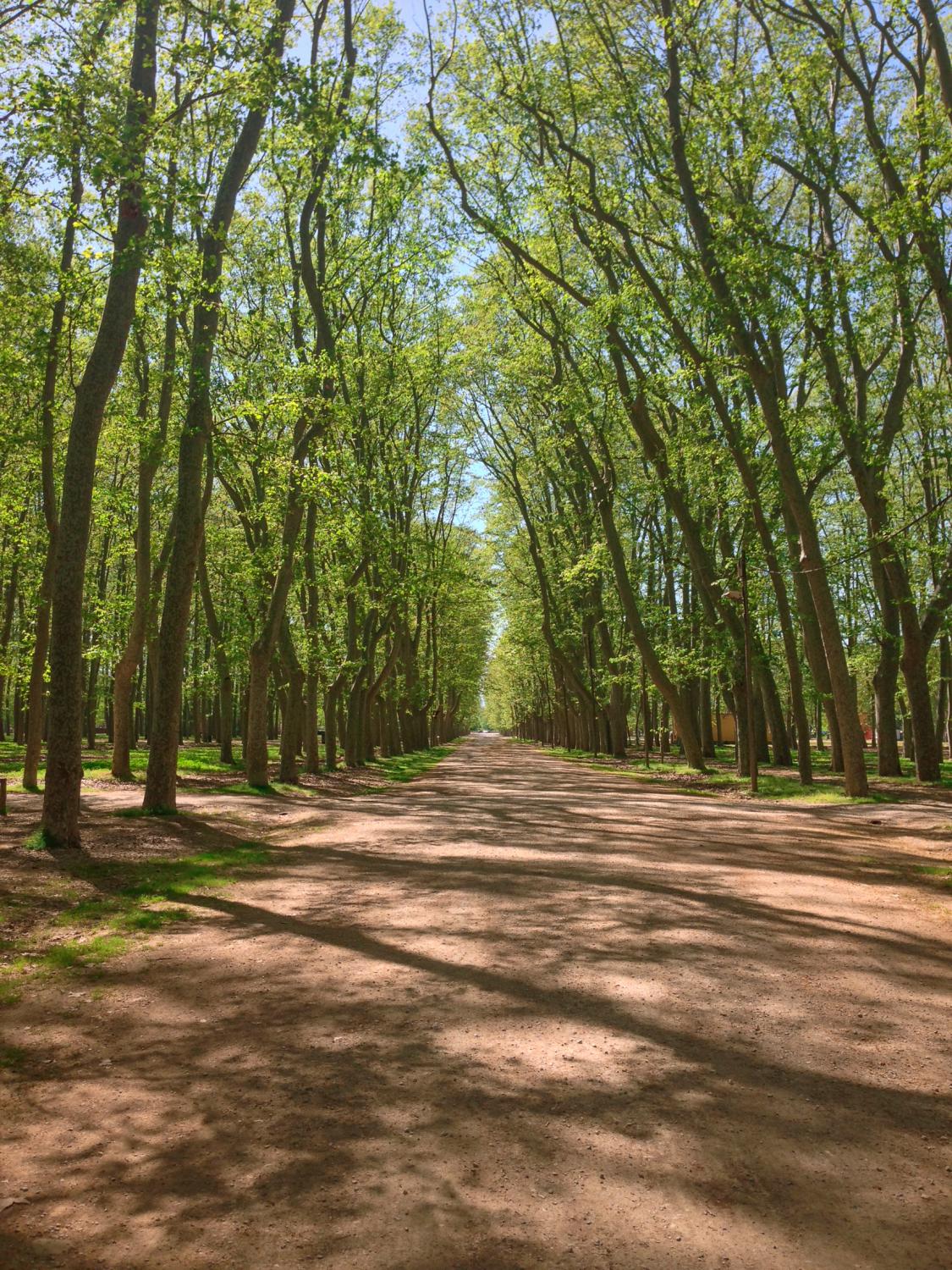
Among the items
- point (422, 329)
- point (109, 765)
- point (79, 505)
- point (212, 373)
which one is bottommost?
point (109, 765)

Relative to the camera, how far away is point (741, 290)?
1739cm

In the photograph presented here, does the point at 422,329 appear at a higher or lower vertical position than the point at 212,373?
higher

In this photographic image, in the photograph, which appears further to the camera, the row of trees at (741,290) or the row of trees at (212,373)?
the row of trees at (741,290)

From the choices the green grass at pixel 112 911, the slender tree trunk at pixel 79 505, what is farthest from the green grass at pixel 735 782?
the slender tree trunk at pixel 79 505

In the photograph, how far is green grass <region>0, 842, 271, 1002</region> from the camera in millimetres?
6246

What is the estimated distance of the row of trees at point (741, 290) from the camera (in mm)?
16953

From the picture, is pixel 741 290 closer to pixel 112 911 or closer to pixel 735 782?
pixel 735 782

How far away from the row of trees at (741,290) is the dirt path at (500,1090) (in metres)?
10.6

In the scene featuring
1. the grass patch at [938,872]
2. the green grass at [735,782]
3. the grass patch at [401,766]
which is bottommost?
the grass patch at [401,766]

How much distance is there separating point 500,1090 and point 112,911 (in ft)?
16.7

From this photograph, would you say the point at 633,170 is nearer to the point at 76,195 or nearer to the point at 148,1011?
the point at 76,195

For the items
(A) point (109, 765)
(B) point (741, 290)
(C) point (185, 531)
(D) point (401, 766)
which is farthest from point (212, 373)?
(D) point (401, 766)

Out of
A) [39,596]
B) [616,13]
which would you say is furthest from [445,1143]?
[616,13]

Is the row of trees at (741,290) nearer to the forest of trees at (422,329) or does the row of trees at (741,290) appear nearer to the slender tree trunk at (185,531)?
the forest of trees at (422,329)
